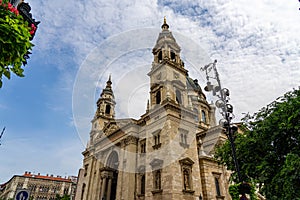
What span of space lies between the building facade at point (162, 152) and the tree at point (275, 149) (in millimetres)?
7090

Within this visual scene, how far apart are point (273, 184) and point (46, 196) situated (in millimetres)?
75335

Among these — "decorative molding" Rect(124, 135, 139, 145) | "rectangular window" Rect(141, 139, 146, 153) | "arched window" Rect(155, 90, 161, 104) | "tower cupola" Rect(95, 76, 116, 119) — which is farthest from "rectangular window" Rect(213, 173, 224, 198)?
"tower cupola" Rect(95, 76, 116, 119)

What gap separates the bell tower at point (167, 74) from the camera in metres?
23.8

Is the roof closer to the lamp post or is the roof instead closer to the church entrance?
the church entrance

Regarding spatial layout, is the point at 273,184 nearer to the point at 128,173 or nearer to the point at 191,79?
the point at 128,173

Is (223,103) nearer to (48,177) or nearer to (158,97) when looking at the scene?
(158,97)

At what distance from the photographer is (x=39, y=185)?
2702 inches

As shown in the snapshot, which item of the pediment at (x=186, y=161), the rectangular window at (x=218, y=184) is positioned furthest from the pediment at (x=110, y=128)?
the rectangular window at (x=218, y=184)

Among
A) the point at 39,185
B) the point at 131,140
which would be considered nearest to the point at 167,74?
the point at 131,140

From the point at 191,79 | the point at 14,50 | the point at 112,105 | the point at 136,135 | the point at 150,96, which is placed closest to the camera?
the point at 14,50

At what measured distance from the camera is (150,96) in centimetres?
→ 2570

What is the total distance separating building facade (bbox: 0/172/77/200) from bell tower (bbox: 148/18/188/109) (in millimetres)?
52146

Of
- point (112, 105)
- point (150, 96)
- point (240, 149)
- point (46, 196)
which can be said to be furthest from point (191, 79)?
point (46, 196)

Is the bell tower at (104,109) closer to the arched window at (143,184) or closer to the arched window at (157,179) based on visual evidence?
the arched window at (143,184)
